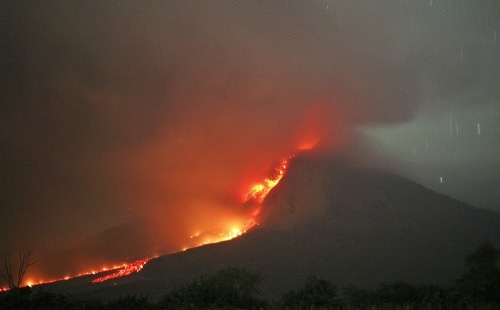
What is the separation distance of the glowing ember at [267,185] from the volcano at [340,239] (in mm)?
6083

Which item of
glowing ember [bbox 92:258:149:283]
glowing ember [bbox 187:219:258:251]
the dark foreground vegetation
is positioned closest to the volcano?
glowing ember [bbox 92:258:149:283]

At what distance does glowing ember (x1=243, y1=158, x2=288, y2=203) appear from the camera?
465 ft

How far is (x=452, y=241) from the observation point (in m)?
90.3

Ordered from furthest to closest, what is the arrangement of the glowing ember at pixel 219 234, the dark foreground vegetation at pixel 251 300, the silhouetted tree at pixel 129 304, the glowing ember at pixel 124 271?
the glowing ember at pixel 219 234
the glowing ember at pixel 124 271
the silhouetted tree at pixel 129 304
the dark foreground vegetation at pixel 251 300

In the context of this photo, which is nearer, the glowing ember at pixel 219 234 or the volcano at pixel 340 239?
the volcano at pixel 340 239

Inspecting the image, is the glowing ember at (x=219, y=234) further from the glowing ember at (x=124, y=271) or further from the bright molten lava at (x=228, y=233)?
the glowing ember at (x=124, y=271)

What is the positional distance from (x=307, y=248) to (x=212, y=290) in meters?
74.9

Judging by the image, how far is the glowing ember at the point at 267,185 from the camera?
141875 millimetres

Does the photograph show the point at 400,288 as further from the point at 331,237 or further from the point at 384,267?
the point at 331,237

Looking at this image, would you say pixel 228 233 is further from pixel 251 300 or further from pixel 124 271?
pixel 251 300

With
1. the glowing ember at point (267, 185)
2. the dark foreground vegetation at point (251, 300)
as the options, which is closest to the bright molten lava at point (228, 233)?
the glowing ember at point (267, 185)

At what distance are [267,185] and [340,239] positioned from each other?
178 ft

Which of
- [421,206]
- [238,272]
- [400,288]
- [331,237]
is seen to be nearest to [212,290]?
[400,288]

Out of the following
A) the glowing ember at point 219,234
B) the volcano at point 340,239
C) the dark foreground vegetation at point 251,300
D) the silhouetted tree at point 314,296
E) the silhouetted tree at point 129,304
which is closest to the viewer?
the dark foreground vegetation at point 251,300
